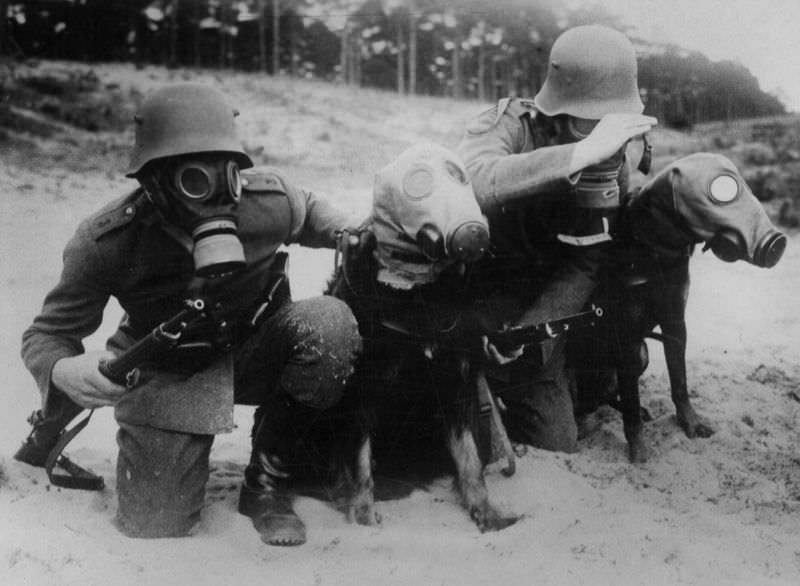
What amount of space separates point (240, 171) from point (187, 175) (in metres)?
0.36

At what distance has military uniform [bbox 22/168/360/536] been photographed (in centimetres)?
291

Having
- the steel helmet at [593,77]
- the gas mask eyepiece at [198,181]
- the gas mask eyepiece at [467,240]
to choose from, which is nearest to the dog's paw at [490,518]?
the gas mask eyepiece at [467,240]

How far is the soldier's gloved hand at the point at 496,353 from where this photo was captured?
3186mm

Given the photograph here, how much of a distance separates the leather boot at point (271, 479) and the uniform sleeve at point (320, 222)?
646 millimetres

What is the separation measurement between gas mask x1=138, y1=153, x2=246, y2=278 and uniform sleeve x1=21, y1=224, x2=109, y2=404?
1.05ft

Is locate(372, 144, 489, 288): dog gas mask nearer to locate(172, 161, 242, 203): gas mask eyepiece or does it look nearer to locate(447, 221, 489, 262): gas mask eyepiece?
locate(447, 221, 489, 262): gas mask eyepiece

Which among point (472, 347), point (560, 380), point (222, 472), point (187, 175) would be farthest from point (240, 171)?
point (560, 380)

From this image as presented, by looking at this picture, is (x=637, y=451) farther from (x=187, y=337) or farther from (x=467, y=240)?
(x=187, y=337)

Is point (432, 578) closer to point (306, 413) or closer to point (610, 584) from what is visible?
→ point (610, 584)

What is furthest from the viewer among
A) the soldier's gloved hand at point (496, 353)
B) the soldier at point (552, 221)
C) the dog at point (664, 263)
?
the soldier at point (552, 221)

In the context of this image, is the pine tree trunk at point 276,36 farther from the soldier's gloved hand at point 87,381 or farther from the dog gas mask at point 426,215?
the soldier's gloved hand at point 87,381

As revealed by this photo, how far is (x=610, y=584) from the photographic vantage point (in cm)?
246

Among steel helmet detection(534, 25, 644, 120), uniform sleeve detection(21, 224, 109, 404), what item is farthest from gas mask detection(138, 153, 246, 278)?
steel helmet detection(534, 25, 644, 120)

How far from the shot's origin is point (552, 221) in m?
3.54
